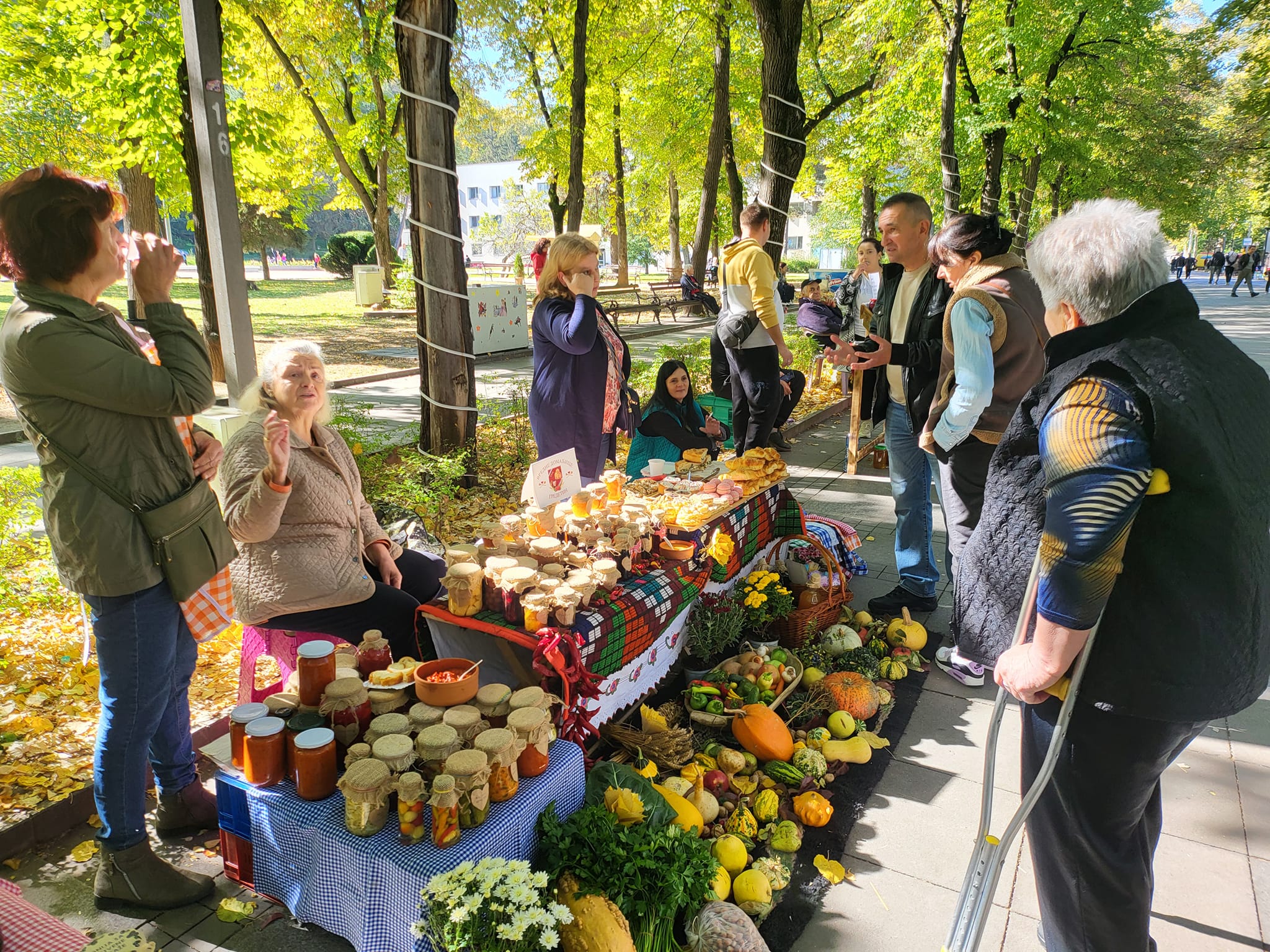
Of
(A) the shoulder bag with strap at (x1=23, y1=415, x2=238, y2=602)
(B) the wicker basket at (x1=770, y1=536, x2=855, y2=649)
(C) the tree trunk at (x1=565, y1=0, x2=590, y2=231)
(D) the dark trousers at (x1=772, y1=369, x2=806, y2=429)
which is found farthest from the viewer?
(C) the tree trunk at (x1=565, y1=0, x2=590, y2=231)

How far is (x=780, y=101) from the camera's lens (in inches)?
290

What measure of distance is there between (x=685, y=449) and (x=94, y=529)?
138 inches

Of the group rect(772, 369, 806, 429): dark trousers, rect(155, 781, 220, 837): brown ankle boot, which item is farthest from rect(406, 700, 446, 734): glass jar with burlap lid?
rect(772, 369, 806, 429): dark trousers

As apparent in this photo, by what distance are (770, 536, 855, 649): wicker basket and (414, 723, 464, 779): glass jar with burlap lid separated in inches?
83.1

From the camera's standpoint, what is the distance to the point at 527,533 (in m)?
3.15

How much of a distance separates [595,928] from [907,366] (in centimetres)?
318

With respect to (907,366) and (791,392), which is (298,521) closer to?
(907,366)

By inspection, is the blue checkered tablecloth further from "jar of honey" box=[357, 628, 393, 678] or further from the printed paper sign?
the printed paper sign

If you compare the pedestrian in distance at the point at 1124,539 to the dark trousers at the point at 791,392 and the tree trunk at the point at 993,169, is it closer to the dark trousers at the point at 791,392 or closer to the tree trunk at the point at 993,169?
the dark trousers at the point at 791,392

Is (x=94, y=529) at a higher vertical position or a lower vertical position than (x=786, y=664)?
higher

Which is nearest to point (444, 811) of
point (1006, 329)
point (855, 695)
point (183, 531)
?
point (183, 531)

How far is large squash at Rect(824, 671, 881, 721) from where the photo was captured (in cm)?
336

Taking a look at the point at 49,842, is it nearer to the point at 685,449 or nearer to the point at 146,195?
→ the point at 685,449

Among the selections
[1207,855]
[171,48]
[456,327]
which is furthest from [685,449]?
[171,48]
